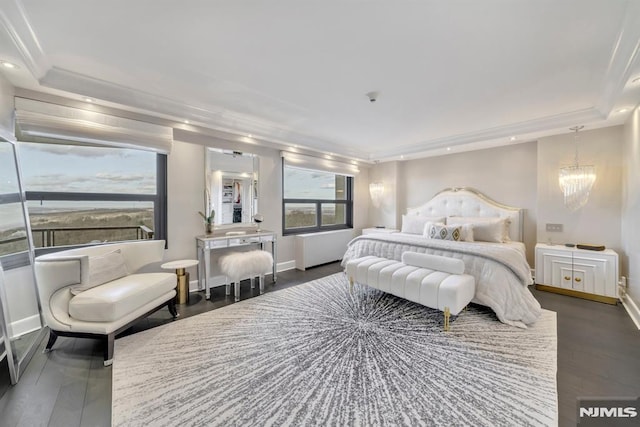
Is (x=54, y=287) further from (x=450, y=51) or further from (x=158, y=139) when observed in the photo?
(x=450, y=51)

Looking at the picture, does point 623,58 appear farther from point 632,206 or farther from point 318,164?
point 318,164

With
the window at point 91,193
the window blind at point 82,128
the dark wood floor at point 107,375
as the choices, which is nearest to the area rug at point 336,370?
the dark wood floor at point 107,375

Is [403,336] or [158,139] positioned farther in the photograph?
[158,139]

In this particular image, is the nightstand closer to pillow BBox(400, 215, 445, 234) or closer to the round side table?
pillow BBox(400, 215, 445, 234)

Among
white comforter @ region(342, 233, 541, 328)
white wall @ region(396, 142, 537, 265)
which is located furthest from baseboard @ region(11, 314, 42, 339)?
white wall @ region(396, 142, 537, 265)

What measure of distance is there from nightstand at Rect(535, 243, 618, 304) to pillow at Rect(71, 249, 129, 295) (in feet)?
18.3

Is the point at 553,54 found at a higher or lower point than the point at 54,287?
higher

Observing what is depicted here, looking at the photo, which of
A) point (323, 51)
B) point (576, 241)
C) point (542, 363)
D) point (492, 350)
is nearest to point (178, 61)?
point (323, 51)

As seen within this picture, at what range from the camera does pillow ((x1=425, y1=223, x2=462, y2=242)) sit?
13.3ft

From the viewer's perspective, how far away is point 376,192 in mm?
6406

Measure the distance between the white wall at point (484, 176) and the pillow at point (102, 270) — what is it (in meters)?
5.40

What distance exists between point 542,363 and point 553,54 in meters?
2.58

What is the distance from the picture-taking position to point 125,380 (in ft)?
6.16

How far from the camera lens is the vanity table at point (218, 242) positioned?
353cm
